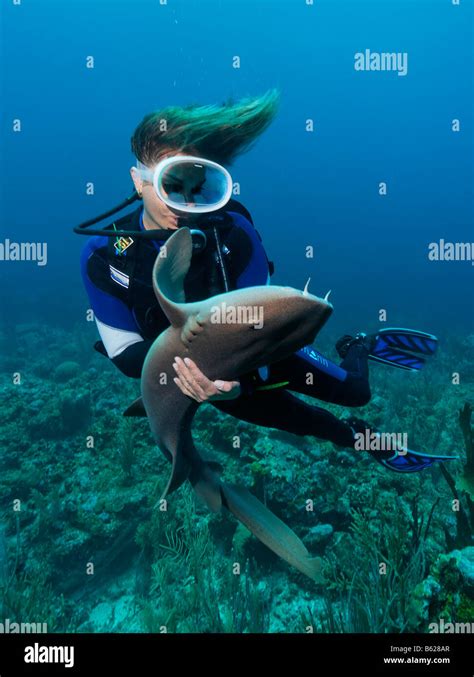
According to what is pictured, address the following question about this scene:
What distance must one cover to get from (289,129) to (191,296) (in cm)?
10928

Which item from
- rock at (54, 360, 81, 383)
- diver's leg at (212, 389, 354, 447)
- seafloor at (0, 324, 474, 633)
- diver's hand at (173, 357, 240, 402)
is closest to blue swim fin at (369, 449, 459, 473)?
seafloor at (0, 324, 474, 633)

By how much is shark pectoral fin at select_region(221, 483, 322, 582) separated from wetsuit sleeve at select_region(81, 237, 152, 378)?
111cm

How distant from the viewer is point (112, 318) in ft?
9.99

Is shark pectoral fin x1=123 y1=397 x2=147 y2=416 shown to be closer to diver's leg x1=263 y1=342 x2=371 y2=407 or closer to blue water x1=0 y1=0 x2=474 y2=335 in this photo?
diver's leg x1=263 y1=342 x2=371 y2=407

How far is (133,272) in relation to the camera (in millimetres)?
2814

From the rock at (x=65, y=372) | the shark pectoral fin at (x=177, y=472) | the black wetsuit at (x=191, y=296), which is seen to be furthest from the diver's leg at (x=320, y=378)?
the rock at (x=65, y=372)

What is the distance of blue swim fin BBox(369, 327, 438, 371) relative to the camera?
16.3 feet

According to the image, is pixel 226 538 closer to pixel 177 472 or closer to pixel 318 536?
pixel 318 536

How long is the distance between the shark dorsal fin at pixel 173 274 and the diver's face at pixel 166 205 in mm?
970

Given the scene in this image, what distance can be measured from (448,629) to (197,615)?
7.55 ft

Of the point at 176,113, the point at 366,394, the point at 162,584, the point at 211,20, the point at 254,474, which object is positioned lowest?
the point at 162,584
